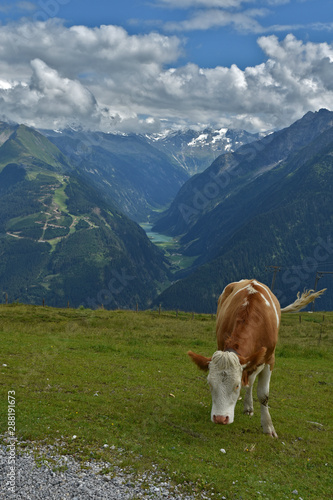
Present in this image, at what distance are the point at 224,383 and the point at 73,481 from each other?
4.44 m

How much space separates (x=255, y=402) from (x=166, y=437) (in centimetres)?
592

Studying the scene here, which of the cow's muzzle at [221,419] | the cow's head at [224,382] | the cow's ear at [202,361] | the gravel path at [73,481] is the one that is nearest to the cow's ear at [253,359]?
the cow's head at [224,382]

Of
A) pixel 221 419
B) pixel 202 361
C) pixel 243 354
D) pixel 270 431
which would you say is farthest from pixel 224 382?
pixel 270 431

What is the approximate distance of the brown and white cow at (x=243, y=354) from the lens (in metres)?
9.30

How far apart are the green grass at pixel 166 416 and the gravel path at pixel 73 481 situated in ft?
1.27

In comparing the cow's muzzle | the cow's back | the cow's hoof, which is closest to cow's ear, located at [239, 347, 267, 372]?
the cow's back

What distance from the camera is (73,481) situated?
26.9 ft

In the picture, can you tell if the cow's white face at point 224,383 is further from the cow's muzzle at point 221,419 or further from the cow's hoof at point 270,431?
the cow's hoof at point 270,431

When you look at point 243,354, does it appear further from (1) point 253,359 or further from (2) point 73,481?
(2) point 73,481

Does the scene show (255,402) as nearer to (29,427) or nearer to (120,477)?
(120,477)

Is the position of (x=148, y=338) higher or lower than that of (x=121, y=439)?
lower

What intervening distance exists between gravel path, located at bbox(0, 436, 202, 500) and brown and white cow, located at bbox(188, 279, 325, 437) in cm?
228

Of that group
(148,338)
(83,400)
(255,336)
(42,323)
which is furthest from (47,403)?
(42,323)

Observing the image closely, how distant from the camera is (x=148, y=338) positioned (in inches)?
1136
